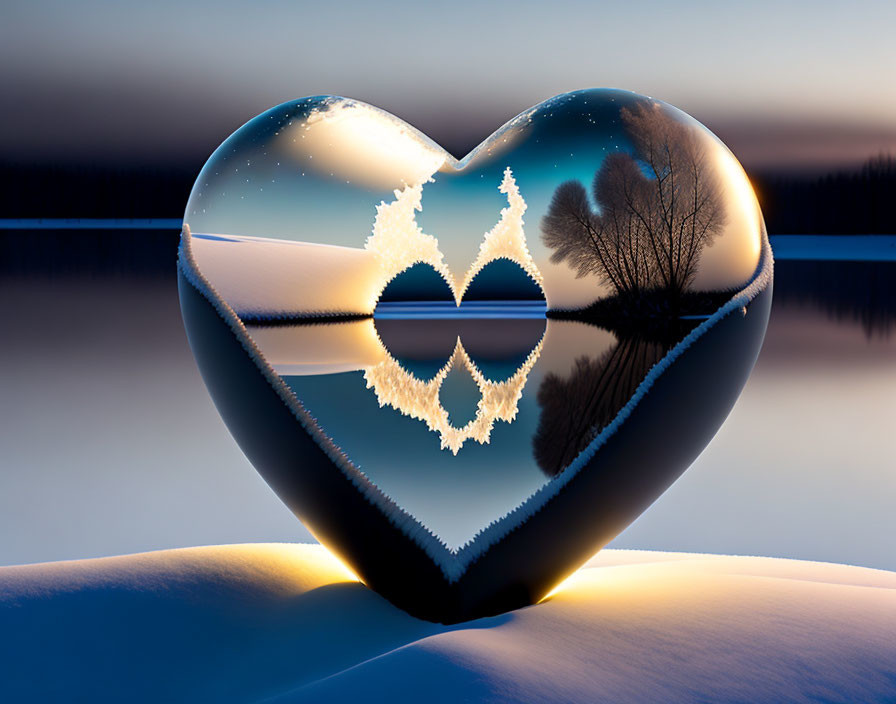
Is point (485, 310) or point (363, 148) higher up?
point (363, 148)

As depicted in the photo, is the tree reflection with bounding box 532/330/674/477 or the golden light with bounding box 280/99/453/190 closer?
the tree reflection with bounding box 532/330/674/477

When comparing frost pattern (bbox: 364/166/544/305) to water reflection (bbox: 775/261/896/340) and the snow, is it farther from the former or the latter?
water reflection (bbox: 775/261/896/340)

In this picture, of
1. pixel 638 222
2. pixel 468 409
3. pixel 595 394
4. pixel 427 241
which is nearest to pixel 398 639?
pixel 468 409

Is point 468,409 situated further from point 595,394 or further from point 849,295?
point 849,295

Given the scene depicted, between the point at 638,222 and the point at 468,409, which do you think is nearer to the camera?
the point at 638,222

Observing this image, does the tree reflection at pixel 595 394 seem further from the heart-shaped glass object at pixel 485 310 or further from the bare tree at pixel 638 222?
the bare tree at pixel 638 222

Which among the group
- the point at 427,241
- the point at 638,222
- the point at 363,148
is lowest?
the point at 427,241

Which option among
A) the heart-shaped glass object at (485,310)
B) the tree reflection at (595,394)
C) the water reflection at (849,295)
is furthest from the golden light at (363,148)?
the water reflection at (849,295)

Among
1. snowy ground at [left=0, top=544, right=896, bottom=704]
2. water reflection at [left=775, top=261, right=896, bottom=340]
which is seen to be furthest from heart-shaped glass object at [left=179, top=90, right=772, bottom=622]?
water reflection at [left=775, top=261, right=896, bottom=340]

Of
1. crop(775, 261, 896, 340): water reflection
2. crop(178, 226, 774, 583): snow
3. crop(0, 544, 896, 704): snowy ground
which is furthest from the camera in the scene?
crop(775, 261, 896, 340): water reflection
